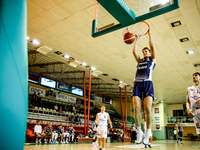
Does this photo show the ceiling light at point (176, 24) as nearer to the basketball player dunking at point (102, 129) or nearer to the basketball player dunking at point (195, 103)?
the basketball player dunking at point (195, 103)

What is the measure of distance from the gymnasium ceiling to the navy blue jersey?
485cm

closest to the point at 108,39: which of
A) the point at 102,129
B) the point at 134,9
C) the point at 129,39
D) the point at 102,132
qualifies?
the point at 102,129

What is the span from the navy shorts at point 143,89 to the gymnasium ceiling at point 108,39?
206 inches

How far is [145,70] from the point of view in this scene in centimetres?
327

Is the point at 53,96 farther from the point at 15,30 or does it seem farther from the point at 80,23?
the point at 15,30

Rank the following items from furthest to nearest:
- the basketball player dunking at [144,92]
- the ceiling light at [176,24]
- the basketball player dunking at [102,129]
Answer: the ceiling light at [176,24] < the basketball player dunking at [102,129] < the basketball player dunking at [144,92]

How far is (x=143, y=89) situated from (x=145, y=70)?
38 centimetres

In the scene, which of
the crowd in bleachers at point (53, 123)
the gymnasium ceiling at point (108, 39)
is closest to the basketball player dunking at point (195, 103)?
the gymnasium ceiling at point (108, 39)

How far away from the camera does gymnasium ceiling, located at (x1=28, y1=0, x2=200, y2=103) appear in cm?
767

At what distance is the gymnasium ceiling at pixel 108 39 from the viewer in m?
7.67

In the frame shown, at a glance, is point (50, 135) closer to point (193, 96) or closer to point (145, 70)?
point (193, 96)

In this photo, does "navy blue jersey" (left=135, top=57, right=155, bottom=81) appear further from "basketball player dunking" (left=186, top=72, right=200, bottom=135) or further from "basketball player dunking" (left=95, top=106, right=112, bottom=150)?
"basketball player dunking" (left=95, top=106, right=112, bottom=150)

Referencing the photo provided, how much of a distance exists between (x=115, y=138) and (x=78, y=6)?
43.1 feet

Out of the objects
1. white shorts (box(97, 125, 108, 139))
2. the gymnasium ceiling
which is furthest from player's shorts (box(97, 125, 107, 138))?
the gymnasium ceiling
